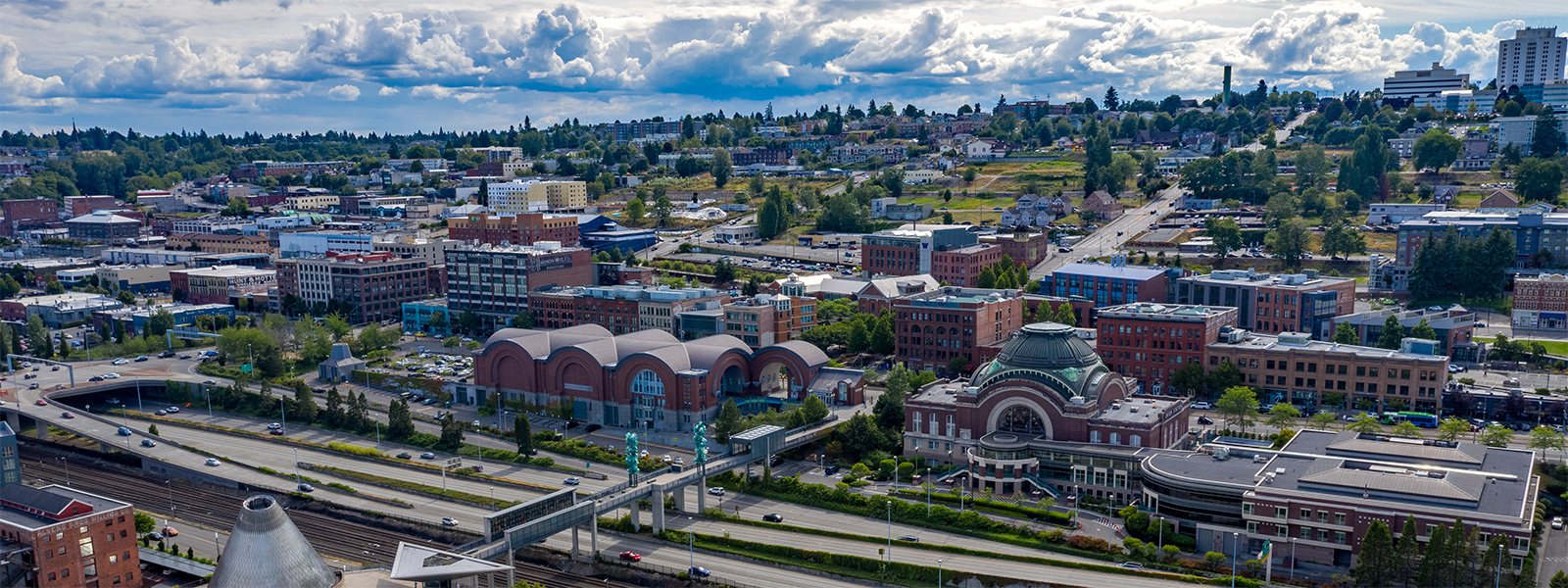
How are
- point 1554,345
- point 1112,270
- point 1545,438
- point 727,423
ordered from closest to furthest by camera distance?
point 1545,438 → point 727,423 → point 1554,345 → point 1112,270

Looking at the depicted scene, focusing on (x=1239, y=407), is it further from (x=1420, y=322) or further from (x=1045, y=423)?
(x=1420, y=322)

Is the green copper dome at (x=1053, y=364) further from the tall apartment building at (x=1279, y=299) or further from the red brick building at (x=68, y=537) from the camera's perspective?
the red brick building at (x=68, y=537)

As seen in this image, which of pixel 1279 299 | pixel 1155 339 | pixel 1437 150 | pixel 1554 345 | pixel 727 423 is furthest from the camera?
pixel 1437 150

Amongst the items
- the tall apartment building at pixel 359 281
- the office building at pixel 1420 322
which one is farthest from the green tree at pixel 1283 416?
the tall apartment building at pixel 359 281

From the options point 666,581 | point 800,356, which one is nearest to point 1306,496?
point 666,581

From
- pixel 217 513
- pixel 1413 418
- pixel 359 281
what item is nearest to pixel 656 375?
pixel 217 513

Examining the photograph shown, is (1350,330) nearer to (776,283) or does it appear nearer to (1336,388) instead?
(1336,388)

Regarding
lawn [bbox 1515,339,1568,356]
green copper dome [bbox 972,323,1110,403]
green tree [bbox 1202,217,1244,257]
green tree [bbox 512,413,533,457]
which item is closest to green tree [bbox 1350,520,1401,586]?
green copper dome [bbox 972,323,1110,403]
